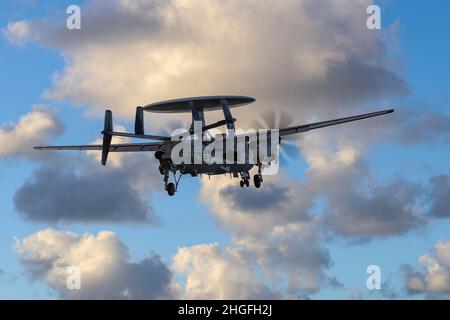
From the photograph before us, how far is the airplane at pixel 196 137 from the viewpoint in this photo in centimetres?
6962

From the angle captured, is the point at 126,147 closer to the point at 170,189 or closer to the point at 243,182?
the point at 170,189

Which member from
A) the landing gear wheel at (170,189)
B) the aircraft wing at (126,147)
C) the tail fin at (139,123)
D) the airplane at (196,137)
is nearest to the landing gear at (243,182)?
the airplane at (196,137)

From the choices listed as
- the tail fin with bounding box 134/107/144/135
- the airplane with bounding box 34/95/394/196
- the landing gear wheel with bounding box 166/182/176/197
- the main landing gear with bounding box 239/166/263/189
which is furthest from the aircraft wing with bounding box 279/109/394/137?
the tail fin with bounding box 134/107/144/135

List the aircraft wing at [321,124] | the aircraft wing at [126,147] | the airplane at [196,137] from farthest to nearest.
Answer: the aircraft wing at [126,147], the aircraft wing at [321,124], the airplane at [196,137]

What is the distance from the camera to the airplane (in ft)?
228

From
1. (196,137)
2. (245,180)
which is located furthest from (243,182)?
(196,137)

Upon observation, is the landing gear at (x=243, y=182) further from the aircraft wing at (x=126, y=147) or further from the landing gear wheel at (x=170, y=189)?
the landing gear wheel at (x=170, y=189)

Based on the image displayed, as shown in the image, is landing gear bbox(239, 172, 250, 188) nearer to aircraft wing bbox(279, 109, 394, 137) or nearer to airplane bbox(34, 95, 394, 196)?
airplane bbox(34, 95, 394, 196)

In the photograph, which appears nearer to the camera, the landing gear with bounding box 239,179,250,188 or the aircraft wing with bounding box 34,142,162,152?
the aircraft wing with bounding box 34,142,162,152

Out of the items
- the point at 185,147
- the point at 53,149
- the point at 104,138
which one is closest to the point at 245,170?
the point at 185,147

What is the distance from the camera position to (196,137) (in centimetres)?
7112
